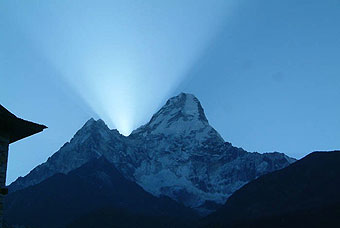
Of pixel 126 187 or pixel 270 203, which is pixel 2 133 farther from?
pixel 126 187

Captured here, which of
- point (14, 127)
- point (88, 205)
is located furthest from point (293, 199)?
point (14, 127)

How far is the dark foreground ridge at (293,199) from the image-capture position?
3246 inches

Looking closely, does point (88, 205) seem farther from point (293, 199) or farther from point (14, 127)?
point (14, 127)

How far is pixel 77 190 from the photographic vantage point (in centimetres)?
17025

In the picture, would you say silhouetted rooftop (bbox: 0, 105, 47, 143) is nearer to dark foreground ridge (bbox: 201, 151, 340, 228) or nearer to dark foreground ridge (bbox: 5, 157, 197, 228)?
dark foreground ridge (bbox: 201, 151, 340, 228)

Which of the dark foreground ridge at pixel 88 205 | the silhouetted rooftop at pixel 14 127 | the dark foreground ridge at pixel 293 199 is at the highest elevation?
the dark foreground ridge at pixel 88 205

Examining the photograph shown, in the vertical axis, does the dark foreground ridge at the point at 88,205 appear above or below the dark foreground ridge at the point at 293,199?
above

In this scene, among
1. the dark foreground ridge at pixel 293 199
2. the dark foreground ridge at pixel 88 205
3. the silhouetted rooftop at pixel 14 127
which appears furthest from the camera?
the dark foreground ridge at pixel 88 205

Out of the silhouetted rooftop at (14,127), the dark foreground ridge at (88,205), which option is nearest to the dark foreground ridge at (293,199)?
the dark foreground ridge at (88,205)

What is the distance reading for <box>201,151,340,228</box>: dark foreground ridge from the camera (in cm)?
8244

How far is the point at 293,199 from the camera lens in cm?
10306

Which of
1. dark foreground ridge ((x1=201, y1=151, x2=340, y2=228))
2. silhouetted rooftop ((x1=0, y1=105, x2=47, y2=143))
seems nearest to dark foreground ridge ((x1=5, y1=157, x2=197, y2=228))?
dark foreground ridge ((x1=201, y1=151, x2=340, y2=228))

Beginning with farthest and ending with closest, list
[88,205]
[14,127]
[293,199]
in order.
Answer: [88,205] → [293,199] → [14,127]

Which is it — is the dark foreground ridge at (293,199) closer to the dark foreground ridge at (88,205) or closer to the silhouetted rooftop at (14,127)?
the dark foreground ridge at (88,205)
